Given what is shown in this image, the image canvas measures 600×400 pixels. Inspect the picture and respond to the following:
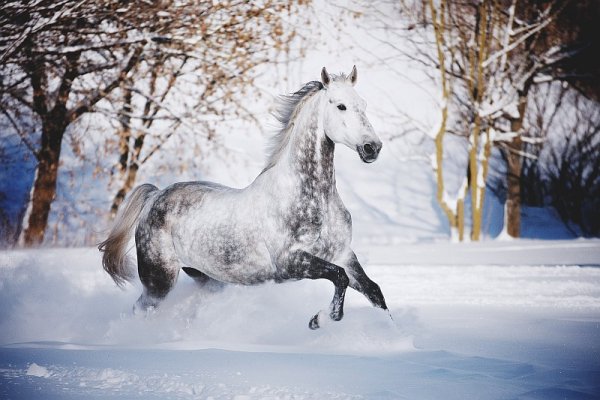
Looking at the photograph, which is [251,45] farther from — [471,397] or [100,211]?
[471,397]

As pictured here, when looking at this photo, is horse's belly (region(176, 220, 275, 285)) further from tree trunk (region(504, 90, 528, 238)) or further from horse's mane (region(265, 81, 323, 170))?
tree trunk (region(504, 90, 528, 238))

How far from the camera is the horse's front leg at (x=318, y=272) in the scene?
121 inches

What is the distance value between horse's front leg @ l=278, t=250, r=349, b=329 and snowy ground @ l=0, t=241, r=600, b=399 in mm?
214

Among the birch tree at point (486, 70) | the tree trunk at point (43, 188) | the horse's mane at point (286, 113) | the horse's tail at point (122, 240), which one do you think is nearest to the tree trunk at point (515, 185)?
the birch tree at point (486, 70)

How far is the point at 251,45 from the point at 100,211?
482 cm

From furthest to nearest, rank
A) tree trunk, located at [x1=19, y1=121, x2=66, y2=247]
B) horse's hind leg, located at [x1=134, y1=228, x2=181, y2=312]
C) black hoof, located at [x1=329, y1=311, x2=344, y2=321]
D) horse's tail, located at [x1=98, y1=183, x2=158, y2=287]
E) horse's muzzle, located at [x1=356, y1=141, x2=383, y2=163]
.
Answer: tree trunk, located at [x1=19, y1=121, x2=66, y2=247] < horse's tail, located at [x1=98, y1=183, x2=158, y2=287] < horse's hind leg, located at [x1=134, y1=228, x2=181, y2=312] < black hoof, located at [x1=329, y1=311, x2=344, y2=321] < horse's muzzle, located at [x1=356, y1=141, x2=383, y2=163]

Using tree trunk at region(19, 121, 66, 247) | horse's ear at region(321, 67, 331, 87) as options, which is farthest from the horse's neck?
tree trunk at region(19, 121, 66, 247)

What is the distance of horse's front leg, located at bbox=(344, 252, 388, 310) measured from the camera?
3.23m

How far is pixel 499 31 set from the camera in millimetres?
13438

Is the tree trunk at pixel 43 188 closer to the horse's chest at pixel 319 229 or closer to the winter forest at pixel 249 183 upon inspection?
the winter forest at pixel 249 183

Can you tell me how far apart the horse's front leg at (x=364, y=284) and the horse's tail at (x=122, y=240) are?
75.2 inches

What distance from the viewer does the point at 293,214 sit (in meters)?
3.18

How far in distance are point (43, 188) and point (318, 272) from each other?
8.17 m

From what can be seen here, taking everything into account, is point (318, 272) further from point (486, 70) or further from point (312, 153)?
point (486, 70)
